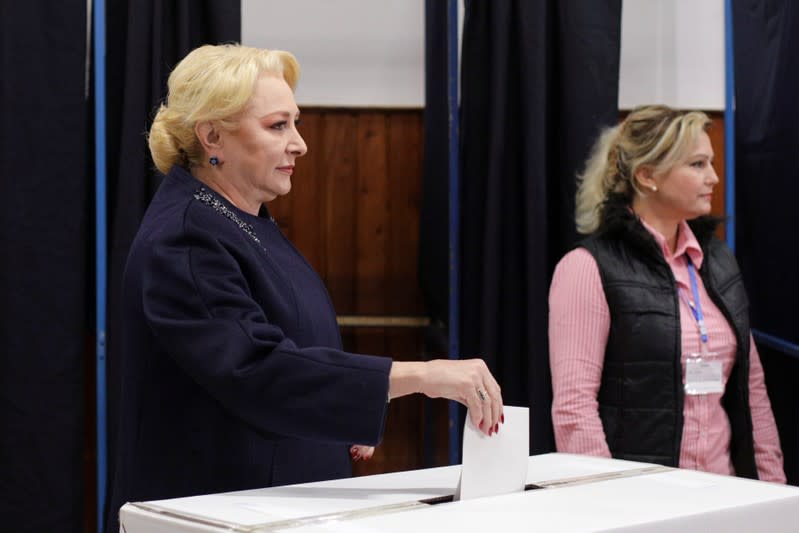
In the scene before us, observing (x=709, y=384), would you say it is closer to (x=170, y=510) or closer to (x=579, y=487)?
(x=579, y=487)

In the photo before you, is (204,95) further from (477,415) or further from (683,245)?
(683,245)

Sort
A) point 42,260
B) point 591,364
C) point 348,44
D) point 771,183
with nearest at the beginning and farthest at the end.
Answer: point 591,364
point 42,260
point 771,183
point 348,44

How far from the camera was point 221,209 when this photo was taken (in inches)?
58.3

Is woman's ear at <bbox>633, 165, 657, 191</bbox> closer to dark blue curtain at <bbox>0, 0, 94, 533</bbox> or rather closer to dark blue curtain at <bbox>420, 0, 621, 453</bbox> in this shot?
dark blue curtain at <bbox>420, 0, 621, 453</bbox>

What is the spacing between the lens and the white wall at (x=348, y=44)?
3307mm

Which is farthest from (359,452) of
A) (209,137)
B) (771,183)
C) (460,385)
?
(771,183)

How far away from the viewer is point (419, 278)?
3.28 metres

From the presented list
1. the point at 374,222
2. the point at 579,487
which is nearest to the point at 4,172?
the point at 374,222

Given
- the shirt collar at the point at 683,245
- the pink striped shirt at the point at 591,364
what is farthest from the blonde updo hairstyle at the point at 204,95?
the shirt collar at the point at 683,245

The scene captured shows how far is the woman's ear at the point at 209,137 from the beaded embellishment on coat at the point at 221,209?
0.09 m

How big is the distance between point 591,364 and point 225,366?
1.09 meters

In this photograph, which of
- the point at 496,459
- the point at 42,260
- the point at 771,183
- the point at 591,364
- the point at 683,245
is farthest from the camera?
the point at 771,183

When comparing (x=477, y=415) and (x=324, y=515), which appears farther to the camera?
(x=477, y=415)

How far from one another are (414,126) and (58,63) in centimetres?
116
